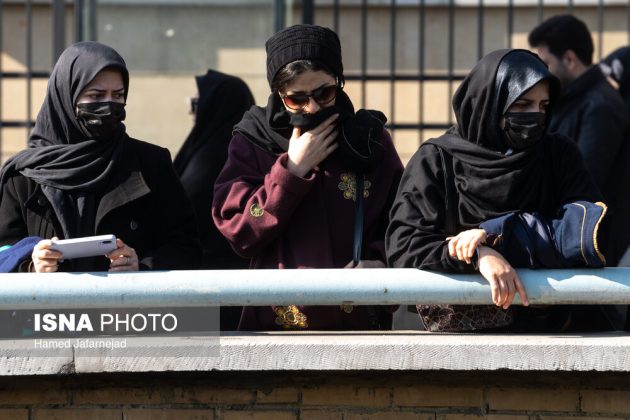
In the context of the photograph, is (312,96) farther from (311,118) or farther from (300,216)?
(300,216)

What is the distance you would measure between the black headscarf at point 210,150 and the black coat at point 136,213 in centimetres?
100

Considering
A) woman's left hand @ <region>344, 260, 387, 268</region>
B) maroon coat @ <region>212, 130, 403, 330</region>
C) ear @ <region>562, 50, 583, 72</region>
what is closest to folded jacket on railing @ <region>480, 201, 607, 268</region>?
woman's left hand @ <region>344, 260, 387, 268</region>

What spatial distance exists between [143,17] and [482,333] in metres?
4.07

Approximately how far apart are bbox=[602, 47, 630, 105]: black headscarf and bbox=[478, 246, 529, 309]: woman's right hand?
3.18 metres

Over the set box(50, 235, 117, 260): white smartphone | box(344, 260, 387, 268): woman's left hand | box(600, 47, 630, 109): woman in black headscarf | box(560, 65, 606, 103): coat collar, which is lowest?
box(344, 260, 387, 268): woman's left hand

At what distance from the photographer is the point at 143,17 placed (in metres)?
7.66

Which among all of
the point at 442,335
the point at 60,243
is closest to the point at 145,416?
the point at 60,243

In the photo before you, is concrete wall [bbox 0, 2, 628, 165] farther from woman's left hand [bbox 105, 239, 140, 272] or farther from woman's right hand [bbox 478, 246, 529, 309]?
woman's right hand [bbox 478, 246, 529, 309]

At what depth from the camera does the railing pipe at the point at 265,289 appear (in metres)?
3.76

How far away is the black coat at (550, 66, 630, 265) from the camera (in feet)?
19.3

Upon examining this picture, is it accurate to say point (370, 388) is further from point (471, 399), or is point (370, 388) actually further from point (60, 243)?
point (60, 243)

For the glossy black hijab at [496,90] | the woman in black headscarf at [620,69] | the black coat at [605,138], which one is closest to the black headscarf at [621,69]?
the woman in black headscarf at [620,69]

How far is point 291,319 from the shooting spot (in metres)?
4.25

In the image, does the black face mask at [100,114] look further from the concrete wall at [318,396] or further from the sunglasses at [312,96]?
the concrete wall at [318,396]
